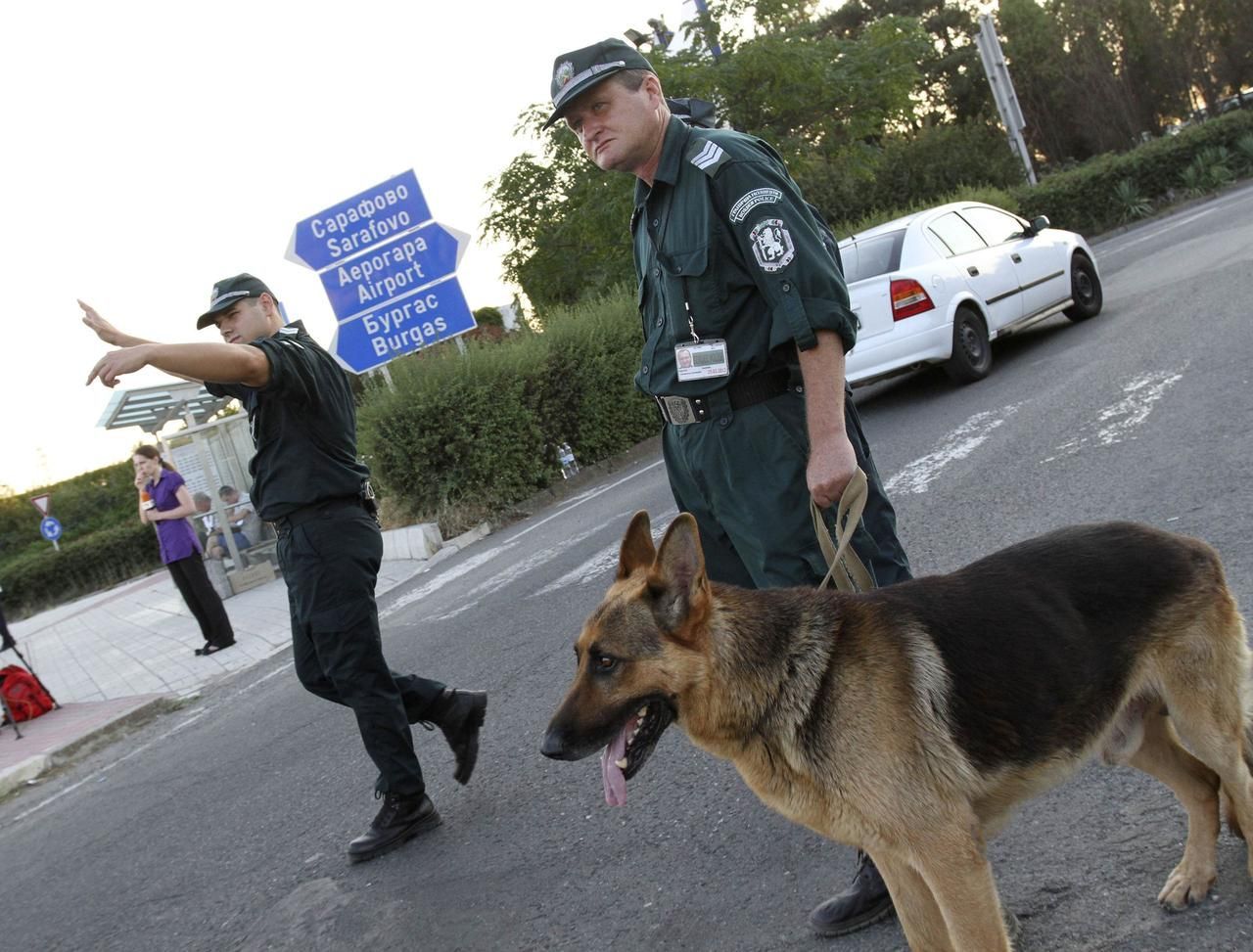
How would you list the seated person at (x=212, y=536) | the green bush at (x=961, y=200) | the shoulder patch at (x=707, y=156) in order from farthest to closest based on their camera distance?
the green bush at (x=961, y=200) → the seated person at (x=212, y=536) → the shoulder patch at (x=707, y=156)

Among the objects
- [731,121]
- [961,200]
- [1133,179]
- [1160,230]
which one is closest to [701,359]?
[731,121]

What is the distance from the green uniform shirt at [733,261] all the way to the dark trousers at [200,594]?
31.5ft

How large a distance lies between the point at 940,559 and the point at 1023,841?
9.58ft

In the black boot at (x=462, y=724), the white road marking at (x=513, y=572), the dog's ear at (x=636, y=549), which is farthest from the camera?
the white road marking at (x=513, y=572)

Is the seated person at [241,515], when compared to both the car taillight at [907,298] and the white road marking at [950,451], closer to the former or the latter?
the car taillight at [907,298]

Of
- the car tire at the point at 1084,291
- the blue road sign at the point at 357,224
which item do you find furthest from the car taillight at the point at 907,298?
the blue road sign at the point at 357,224

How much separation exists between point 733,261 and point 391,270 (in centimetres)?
1592

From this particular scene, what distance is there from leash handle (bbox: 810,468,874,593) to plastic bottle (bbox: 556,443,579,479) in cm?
1267

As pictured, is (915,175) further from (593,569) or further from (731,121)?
(593,569)

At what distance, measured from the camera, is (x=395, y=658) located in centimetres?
807

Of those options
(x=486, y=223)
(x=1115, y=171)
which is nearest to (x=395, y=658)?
(x=486, y=223)

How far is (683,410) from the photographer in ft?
10.9

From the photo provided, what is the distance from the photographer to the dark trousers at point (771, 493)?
10.4ft

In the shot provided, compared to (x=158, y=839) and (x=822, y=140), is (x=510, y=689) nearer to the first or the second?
(x=158, y=839)
